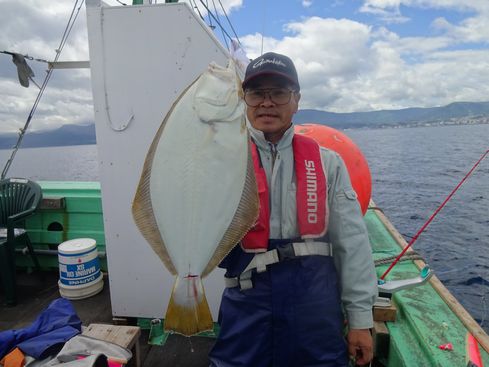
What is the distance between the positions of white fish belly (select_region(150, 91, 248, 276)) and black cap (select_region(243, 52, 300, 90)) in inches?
16.7

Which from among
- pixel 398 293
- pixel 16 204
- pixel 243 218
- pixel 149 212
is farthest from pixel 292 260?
pixel 16 204

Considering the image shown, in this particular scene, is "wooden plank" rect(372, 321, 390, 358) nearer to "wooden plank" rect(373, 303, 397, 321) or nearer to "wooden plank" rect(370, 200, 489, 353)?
"wooden plank" rect(373, 303, 397, 321)

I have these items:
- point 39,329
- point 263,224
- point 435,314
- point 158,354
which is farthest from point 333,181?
point 158,354

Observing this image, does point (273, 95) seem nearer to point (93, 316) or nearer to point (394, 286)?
point (394, 286)

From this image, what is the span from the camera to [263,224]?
5.91 feet

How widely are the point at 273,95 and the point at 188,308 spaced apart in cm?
114

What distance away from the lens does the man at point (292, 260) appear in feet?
5.87

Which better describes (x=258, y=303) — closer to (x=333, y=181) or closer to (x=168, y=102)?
(x=333, y=181)

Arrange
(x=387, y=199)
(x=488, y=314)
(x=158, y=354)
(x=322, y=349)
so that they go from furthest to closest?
(x=387, y=199) → (x=488, y=314) → (x=158, y=354) → (x=322, y=349)

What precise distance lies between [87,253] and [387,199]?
1367 cm

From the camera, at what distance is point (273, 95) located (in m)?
1.90

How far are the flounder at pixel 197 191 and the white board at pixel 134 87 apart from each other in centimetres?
168

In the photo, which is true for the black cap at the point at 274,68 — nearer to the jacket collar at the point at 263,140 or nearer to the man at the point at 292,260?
the man at the point at 292,260

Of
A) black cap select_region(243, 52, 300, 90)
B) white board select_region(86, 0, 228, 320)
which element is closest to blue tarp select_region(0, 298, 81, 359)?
white board select_region(86, 0, 228, 320)
